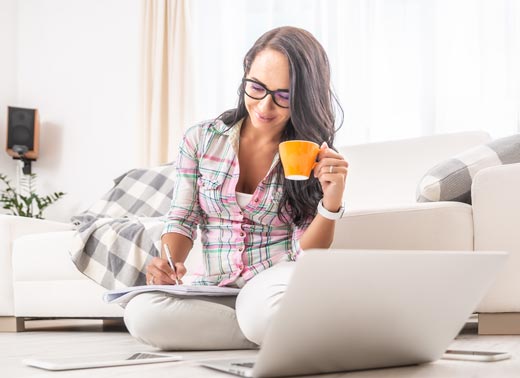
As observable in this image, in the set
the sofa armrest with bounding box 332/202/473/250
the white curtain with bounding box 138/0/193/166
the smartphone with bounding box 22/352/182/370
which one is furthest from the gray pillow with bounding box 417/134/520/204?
the white curtain with bounding box 138/0/193/166

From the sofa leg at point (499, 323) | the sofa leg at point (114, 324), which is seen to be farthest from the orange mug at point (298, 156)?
the sofa leg at point (114, 324)

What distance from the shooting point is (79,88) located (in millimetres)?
5070

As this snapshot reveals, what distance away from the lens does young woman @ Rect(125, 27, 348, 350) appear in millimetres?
1778

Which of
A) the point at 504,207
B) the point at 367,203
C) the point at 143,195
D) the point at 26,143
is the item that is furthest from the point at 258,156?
the point at 26,143

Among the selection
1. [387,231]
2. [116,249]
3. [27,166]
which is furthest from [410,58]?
[27,166]

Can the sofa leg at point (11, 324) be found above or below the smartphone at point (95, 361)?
below

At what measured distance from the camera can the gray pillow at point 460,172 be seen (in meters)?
2.32

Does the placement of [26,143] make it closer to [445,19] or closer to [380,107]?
[380,107]

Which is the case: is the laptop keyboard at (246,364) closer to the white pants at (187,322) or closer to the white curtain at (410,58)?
the white pants at (187,322)

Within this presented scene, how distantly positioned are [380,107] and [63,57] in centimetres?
233

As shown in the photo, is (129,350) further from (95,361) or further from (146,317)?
(95,361)

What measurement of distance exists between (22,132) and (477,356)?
398 cm

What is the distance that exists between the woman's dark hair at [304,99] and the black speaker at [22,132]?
332 cm

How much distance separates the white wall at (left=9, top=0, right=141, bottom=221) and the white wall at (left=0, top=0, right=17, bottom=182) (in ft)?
0.13
